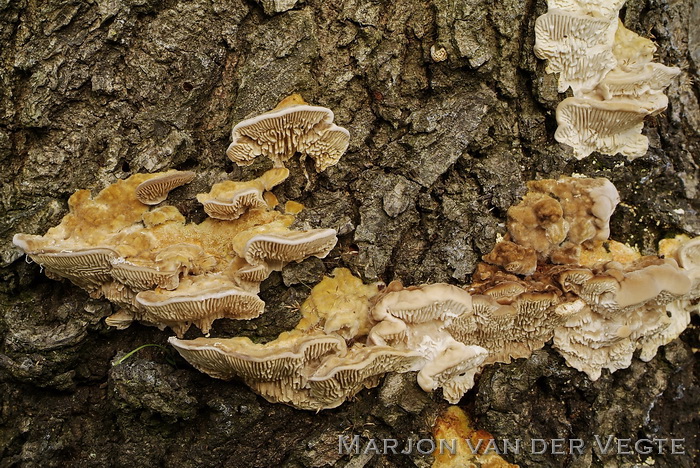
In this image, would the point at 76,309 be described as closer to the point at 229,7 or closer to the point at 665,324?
the point at 229,7

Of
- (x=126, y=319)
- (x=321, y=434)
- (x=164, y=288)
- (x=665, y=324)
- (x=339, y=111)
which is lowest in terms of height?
(x=321, y=434)

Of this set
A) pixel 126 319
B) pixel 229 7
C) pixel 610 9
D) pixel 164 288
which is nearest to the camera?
pixel 164 288

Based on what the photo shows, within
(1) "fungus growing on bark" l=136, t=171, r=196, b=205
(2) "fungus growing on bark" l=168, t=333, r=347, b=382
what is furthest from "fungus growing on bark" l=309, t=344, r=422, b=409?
(1) "fungus growing on bark" l=136, t=171, r=196, b=205

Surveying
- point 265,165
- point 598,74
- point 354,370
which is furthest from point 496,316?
point 598,74

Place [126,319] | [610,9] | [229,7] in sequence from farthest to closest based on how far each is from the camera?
[610,9], [229,7], [126,319]

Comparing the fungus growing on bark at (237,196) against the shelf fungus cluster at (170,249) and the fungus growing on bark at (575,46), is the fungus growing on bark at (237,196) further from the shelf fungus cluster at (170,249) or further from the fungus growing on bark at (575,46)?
the fungus growing on bark at (575,46)

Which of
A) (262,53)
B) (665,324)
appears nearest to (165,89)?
(262,53)

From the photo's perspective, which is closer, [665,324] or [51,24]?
[51,24]
